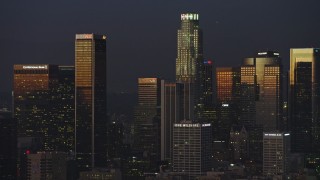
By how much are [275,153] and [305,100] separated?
434 cm

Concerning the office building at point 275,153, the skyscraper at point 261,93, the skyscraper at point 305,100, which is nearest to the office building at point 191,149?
the office building at point 275,153

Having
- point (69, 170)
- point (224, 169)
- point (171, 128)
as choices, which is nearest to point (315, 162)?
point (224, 169)

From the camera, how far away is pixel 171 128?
39.2 meters

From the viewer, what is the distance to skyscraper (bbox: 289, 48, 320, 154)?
1535 inches

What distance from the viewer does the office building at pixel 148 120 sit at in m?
38.7

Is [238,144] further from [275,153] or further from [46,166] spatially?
[46,166]

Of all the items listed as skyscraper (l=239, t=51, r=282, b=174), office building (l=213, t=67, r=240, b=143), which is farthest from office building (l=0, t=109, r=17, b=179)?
skyscraper (l=239, t=51, r=282, b=174)

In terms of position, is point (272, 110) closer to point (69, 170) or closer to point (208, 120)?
point (208, 120)

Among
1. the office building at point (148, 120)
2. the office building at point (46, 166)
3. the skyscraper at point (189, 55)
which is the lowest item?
the office building at point (46, 166)

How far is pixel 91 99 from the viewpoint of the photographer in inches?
1495

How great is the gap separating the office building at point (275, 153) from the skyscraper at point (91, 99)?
210 inches

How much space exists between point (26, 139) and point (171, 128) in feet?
23.7

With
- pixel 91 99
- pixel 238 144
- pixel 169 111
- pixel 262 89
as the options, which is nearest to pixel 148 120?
pixel 169 111

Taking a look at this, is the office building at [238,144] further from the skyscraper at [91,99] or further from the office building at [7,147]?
the office building at [7,147]
